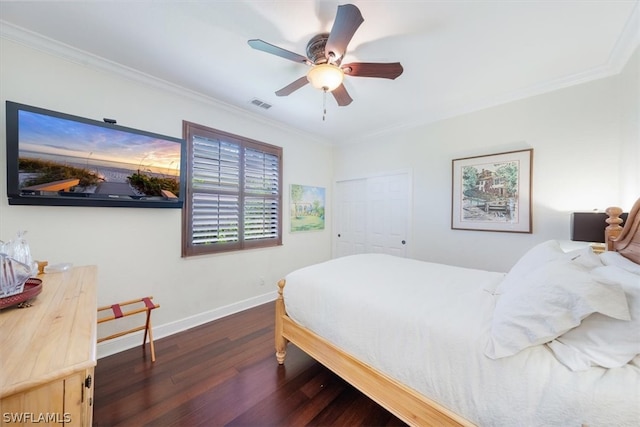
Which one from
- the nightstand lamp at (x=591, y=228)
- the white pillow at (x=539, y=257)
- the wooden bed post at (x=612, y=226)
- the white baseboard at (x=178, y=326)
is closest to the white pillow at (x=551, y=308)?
the white pillow at (x=539, y=257)

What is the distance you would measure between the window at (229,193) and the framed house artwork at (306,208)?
0.95 ft

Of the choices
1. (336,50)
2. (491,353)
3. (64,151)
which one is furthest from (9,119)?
(491,353)

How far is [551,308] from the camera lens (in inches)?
37.1

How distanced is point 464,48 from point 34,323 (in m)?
3.07

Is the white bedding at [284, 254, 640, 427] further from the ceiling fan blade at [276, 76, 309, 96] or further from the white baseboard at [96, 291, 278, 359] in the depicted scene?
the ceiling fan blade at [276, 76, 309, 96]

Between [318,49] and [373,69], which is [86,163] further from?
[373,69]

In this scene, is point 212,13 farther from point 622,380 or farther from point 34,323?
point 622,380

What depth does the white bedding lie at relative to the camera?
2.71ft

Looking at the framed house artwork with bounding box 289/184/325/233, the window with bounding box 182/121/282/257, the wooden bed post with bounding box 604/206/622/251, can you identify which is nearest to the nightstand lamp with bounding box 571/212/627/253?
the wooden bed post with bounding box 604/206/622/251

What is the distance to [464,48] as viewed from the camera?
188cm

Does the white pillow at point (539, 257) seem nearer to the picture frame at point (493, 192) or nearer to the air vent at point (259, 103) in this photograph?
the picture frame at point (493, 192)

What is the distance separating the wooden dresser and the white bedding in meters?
1.22

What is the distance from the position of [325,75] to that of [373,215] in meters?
2.51

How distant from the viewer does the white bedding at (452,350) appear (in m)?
0.83
